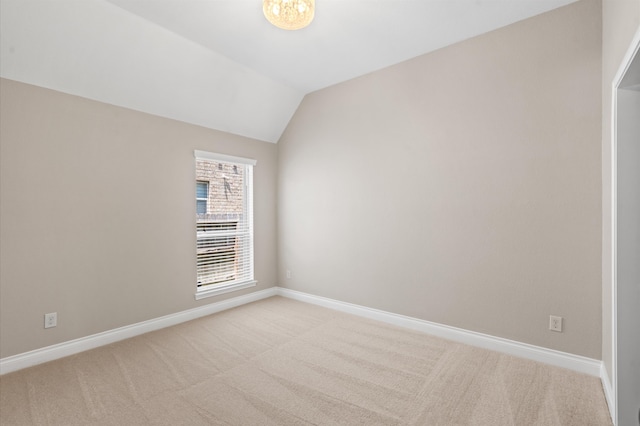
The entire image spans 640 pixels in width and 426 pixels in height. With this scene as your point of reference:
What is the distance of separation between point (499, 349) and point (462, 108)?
90.2 inches

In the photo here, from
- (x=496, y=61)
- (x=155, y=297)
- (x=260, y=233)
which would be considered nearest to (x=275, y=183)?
(x=260, y=233)

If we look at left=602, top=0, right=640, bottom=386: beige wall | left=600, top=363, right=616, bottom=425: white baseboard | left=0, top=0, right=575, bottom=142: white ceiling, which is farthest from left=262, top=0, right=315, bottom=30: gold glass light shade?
left=600, top=363, right=616, bottom=425: white baseboard

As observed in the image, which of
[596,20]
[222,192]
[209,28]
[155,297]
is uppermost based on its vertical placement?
[209,28]

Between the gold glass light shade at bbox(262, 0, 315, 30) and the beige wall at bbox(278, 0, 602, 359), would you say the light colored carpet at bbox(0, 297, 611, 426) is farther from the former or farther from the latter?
the gold glass light shade at bbox(262, 0, 315, 30)

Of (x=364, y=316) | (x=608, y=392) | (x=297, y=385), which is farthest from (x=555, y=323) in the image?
(x=297, y=385)

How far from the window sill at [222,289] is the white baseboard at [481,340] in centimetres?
109

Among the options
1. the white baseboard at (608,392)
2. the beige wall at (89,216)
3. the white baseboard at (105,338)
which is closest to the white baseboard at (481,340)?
the white baseboard at (608,392)

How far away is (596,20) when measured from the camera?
7.61 feet

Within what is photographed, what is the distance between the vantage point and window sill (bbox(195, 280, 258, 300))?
3.76 m

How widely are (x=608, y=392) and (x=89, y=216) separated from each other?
440cm

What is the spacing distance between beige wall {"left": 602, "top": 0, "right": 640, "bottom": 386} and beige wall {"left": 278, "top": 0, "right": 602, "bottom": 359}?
9cm

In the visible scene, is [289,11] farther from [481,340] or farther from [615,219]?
[481,340]

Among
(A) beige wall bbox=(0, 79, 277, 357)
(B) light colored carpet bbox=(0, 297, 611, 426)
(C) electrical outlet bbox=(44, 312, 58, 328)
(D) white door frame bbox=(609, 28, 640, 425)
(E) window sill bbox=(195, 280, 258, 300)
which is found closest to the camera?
(D) white door frame bbox=(609, 28, 640, 425)

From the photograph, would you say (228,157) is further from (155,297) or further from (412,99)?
(412,99)
